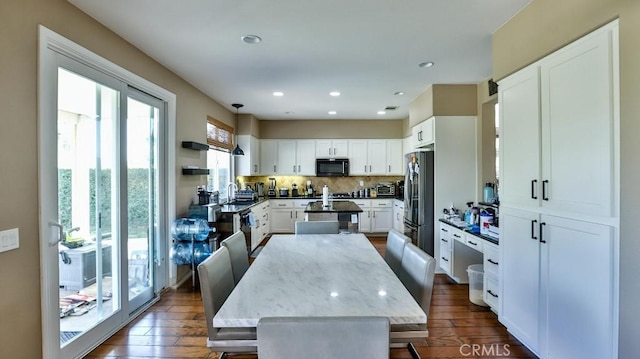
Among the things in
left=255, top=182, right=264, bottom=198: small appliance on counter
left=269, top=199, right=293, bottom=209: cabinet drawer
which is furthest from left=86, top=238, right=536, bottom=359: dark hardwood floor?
left=255, top=182, right=264, bottom=198: small appliance on counter

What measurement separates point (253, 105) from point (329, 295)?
455 centimetres

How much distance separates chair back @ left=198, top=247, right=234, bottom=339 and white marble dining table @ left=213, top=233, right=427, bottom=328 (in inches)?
5.8

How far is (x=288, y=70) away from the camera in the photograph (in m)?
3.58

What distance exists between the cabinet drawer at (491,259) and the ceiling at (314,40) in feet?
6.31

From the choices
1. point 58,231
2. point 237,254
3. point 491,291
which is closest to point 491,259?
point 491,291

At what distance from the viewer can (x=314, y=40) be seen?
2.77m

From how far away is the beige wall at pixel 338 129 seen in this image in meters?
6.82

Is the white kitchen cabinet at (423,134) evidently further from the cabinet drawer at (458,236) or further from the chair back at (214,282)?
the chair back at (214,282)

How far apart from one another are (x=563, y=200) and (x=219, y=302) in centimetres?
215

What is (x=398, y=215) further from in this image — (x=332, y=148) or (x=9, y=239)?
(x=9, y=239)

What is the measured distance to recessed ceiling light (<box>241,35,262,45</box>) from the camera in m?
2.68

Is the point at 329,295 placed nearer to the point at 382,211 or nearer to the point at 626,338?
the point at 626,338

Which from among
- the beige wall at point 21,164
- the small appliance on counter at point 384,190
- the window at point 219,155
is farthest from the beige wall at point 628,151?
the small appliance on counter at point 384,190

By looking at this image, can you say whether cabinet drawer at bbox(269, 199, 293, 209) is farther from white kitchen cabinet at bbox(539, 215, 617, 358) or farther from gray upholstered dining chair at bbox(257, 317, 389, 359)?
gray upholstered dining chair at bbox(257, 317, 389, 359)
